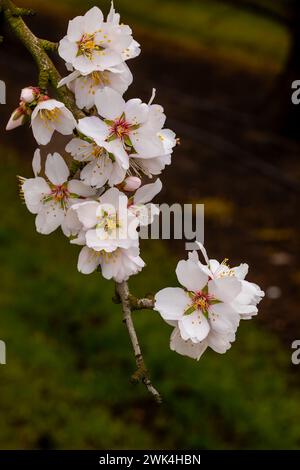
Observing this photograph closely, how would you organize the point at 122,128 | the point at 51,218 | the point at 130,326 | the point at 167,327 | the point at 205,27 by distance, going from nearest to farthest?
the point at 130,326, the point at 122,128, the point at 51,218, the point at 167,327, the point at 205,27

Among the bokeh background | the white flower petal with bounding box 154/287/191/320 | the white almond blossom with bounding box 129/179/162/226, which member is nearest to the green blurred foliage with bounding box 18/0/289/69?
the bokeh background

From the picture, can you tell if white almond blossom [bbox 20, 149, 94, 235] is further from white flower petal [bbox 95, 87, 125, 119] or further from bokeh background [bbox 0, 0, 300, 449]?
bokeh background [bbox 0, 0, 300, 449]

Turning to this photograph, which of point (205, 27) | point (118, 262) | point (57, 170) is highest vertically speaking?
point (205, 27)

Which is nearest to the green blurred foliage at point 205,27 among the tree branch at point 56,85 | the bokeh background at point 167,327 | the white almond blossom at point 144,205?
the bokeh background at point 167,327

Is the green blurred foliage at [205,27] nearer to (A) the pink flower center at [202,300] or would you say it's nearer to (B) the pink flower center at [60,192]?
(B) the pink flower center at [60,192]

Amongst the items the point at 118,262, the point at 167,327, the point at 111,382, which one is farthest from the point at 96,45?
the point at 167,327

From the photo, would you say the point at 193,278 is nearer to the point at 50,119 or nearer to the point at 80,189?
the point at 80,189
